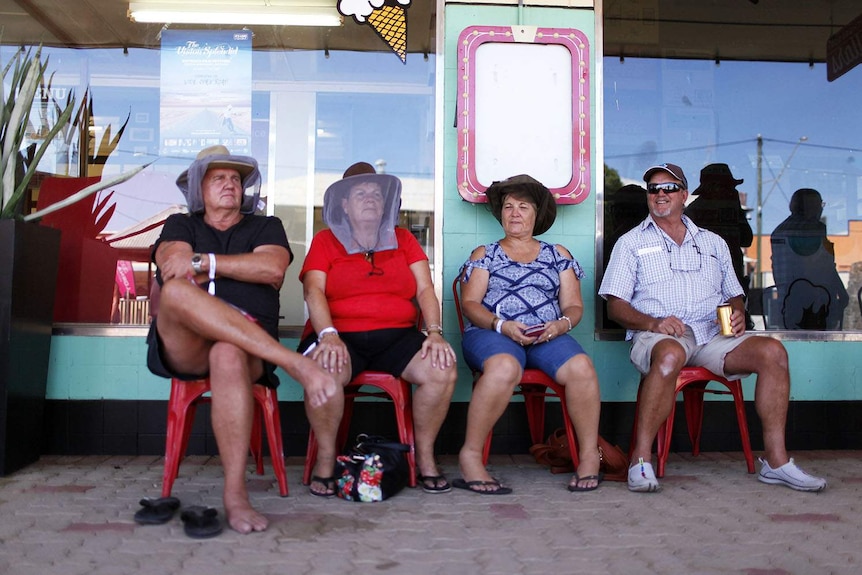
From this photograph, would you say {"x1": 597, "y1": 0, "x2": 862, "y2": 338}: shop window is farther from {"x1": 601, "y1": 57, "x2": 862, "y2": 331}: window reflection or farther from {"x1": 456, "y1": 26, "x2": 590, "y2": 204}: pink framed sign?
{"x1": 456, "y1": 26, "x2": 590, "y2": 204}: pink framed sign

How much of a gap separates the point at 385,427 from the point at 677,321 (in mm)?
1466

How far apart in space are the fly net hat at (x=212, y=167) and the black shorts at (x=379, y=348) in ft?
2.01

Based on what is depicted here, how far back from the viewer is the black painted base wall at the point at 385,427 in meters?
3.97

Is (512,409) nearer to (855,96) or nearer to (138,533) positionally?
(138,533)

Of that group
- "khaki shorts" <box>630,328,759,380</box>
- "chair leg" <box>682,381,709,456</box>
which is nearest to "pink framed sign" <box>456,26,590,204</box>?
"khaki shorts" <box>630,328,759,380</box>

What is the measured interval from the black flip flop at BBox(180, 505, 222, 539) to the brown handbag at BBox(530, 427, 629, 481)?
1576mm

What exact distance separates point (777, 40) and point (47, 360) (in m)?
4.86

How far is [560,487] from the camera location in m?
3.33

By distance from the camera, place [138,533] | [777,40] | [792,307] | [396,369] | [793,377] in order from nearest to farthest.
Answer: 1. [138,533]
2. [396,369]
3. [793,377]
4. [792,307]
5. [777,40]

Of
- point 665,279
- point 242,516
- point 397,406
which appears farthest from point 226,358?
point 665,279

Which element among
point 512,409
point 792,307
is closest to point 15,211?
point 512,409

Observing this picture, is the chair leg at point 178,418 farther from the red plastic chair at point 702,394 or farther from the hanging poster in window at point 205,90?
the hanging poster in window at point 205,90

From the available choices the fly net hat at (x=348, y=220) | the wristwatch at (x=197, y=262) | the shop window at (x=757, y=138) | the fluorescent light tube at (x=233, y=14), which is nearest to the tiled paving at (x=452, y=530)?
the wristwatch at (x=197, y=262)

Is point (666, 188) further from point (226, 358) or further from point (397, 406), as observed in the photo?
point (226, 358)
